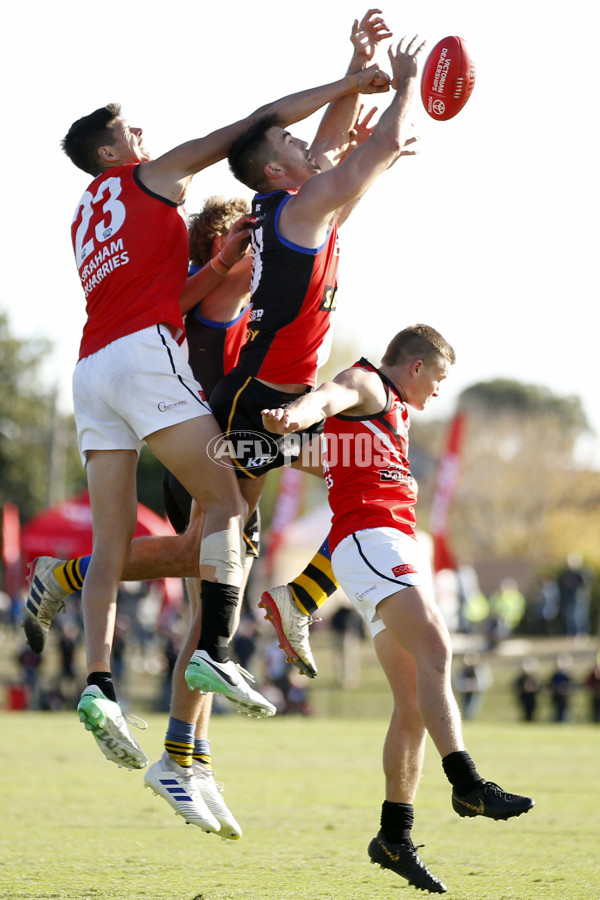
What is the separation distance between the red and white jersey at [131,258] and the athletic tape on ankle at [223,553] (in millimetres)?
1069

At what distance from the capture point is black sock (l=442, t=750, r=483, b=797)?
17.1 ft

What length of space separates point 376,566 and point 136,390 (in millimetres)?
1402

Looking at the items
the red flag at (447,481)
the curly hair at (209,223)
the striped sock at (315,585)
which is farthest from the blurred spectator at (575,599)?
the striped sock at (315,585)

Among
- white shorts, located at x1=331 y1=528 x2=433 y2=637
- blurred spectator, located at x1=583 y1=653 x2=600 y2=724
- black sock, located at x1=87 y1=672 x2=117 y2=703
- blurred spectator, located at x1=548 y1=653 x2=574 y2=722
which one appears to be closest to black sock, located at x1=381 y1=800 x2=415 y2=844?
white shorts, located at x1=331 y1=528 x2=433 y2=637

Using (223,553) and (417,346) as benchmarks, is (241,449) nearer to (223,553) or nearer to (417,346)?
(223,553)

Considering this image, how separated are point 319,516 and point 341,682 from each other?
975 cm

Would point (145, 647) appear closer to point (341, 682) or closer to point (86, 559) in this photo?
point (341, 682)

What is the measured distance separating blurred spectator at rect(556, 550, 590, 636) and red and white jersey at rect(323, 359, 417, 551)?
93.0ft

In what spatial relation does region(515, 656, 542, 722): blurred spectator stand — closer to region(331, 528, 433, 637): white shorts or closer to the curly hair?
the curly hair

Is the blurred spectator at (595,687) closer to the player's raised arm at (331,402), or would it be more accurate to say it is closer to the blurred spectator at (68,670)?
the blurred spectator at (68,670)

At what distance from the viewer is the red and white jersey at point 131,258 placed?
573 centimetres

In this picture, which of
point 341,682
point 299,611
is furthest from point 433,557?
point 299,611

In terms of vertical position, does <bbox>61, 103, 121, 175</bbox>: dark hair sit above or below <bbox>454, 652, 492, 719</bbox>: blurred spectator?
above

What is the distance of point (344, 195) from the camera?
17.5ft
